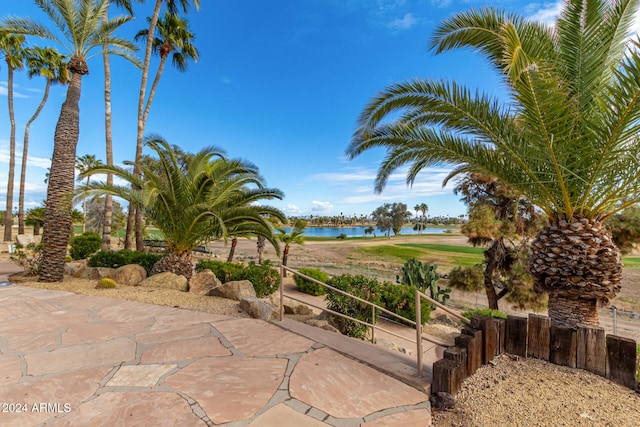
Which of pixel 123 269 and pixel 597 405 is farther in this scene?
pixel 123 269

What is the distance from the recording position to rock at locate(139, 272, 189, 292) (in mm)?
6366

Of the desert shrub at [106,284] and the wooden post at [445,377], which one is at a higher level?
the wooden post at [445,377]

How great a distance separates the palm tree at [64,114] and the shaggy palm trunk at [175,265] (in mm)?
2040

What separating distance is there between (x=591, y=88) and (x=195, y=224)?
7733 mm

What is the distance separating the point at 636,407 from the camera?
2.35 metres

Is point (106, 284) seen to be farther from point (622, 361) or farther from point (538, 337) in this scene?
point (622, 361)

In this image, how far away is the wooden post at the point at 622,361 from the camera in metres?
2.60

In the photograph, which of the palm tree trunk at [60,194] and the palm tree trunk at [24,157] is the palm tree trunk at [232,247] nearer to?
the palm tree trunk at [60,194]

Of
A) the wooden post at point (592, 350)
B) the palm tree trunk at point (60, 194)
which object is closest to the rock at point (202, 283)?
the palm tree trunk at point (60, 194)

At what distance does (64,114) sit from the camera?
22.4 ft

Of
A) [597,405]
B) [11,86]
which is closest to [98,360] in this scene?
[597,405]

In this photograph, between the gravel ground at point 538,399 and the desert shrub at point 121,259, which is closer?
the gravel ground at point 538,399

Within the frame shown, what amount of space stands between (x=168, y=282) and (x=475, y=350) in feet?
20.2

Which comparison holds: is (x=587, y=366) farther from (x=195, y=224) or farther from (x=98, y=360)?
(x=195, y=224)
